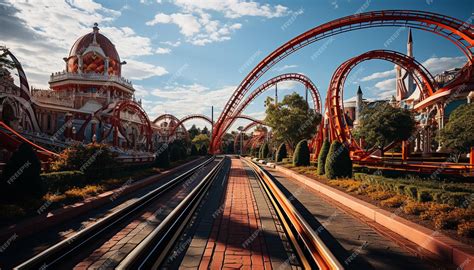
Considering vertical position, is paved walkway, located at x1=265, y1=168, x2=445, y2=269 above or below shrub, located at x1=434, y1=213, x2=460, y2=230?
below

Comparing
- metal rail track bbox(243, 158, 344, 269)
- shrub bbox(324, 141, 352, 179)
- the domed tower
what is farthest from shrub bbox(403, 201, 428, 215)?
the domed tower

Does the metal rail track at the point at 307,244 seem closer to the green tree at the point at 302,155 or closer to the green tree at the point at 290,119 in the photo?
the green tree at the point at 302,155

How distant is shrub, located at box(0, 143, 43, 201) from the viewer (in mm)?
7156

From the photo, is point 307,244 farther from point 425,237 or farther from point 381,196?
point 381,196

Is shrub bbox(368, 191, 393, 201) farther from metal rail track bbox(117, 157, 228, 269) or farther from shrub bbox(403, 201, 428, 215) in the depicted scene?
metal rail track bbox(117, 157, 228, 269)

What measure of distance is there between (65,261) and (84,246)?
2.14 feet

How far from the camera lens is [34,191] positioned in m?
7.54

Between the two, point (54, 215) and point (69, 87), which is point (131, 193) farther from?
point (69, 87)

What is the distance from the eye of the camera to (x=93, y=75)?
4972cm

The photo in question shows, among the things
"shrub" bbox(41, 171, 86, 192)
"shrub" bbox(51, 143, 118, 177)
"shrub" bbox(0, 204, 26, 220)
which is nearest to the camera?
"shrub" bbox(0, 204, 26, 220)

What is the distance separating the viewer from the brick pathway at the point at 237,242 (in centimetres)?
434

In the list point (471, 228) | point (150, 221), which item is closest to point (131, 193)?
point (150, 221)

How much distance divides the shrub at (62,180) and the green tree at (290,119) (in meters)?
21.8

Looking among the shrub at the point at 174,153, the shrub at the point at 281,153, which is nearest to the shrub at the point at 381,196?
the shrub at the point at 174,153
